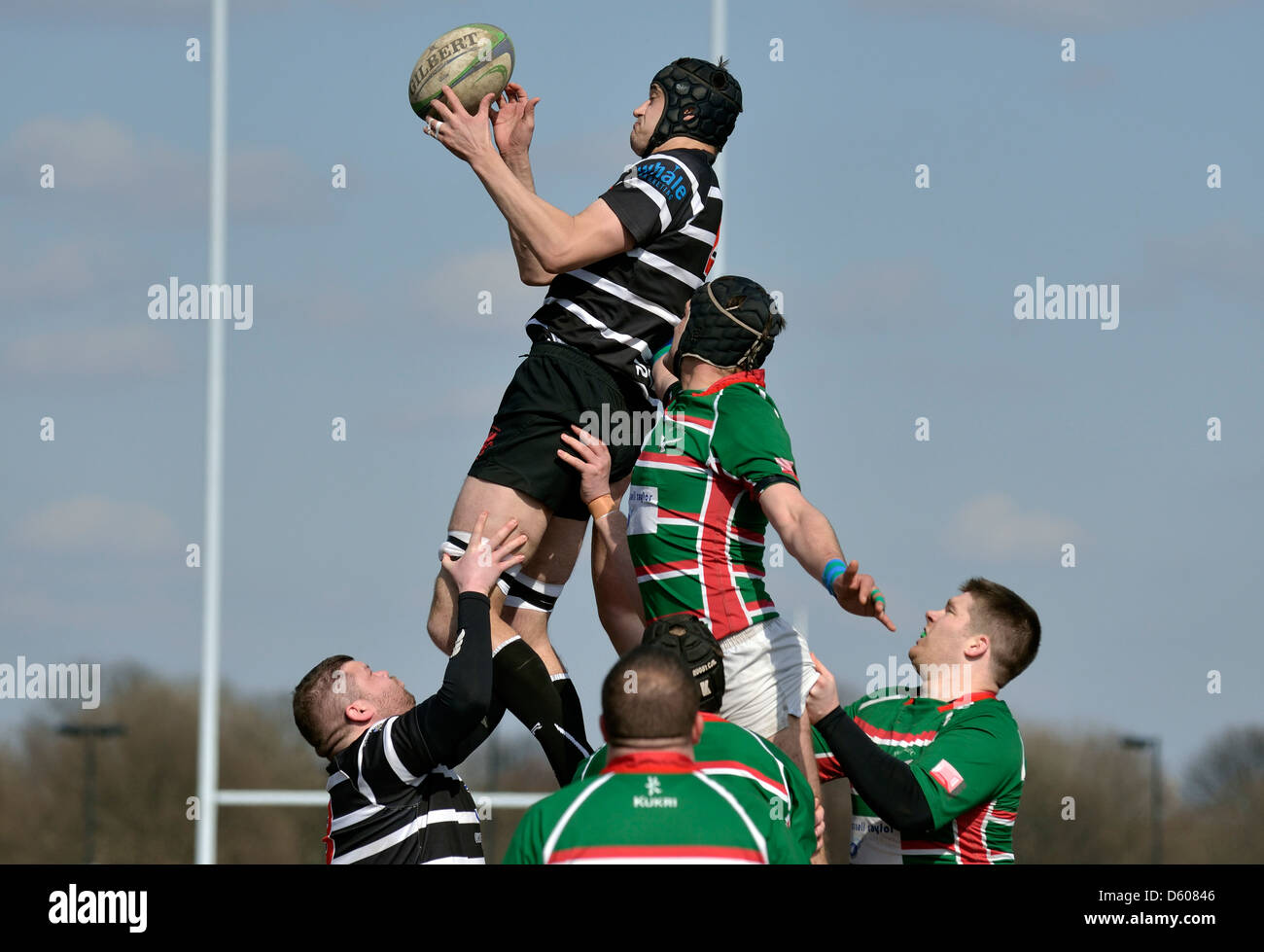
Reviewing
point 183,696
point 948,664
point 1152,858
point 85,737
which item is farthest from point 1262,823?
point 948,664

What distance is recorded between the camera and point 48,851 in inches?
1393

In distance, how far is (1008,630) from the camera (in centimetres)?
495

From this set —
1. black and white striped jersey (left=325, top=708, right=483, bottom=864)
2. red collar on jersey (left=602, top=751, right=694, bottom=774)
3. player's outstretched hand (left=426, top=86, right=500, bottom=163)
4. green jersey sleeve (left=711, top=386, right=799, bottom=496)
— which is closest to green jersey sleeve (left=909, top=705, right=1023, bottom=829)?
green jersey sleeve (left=711, top=386, right=799, bottom=496)

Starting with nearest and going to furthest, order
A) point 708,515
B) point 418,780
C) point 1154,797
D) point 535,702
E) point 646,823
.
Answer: point 646,823 < point 418,780 < point 708,515 < point 535,702 < point 1154,797

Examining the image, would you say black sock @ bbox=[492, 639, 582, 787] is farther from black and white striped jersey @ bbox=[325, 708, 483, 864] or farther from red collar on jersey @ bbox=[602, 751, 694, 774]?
red collar on jersey @ bbox=[602, 751, 694, 774]

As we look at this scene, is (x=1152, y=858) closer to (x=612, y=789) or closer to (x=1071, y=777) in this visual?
(x=1071, y=777)

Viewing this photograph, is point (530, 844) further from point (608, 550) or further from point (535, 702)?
point (608, 550)

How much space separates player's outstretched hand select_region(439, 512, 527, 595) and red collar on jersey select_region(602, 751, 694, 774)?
1.27 meters

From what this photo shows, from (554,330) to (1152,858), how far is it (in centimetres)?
3121

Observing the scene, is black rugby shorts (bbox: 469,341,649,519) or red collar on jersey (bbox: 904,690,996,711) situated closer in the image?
red collar on jersey (bbox: 904,690,996,711)

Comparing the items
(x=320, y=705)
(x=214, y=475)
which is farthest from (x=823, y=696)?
(x=214, y=475)

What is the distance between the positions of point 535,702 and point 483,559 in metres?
0.47

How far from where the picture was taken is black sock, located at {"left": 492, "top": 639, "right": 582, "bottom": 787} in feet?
15.9
